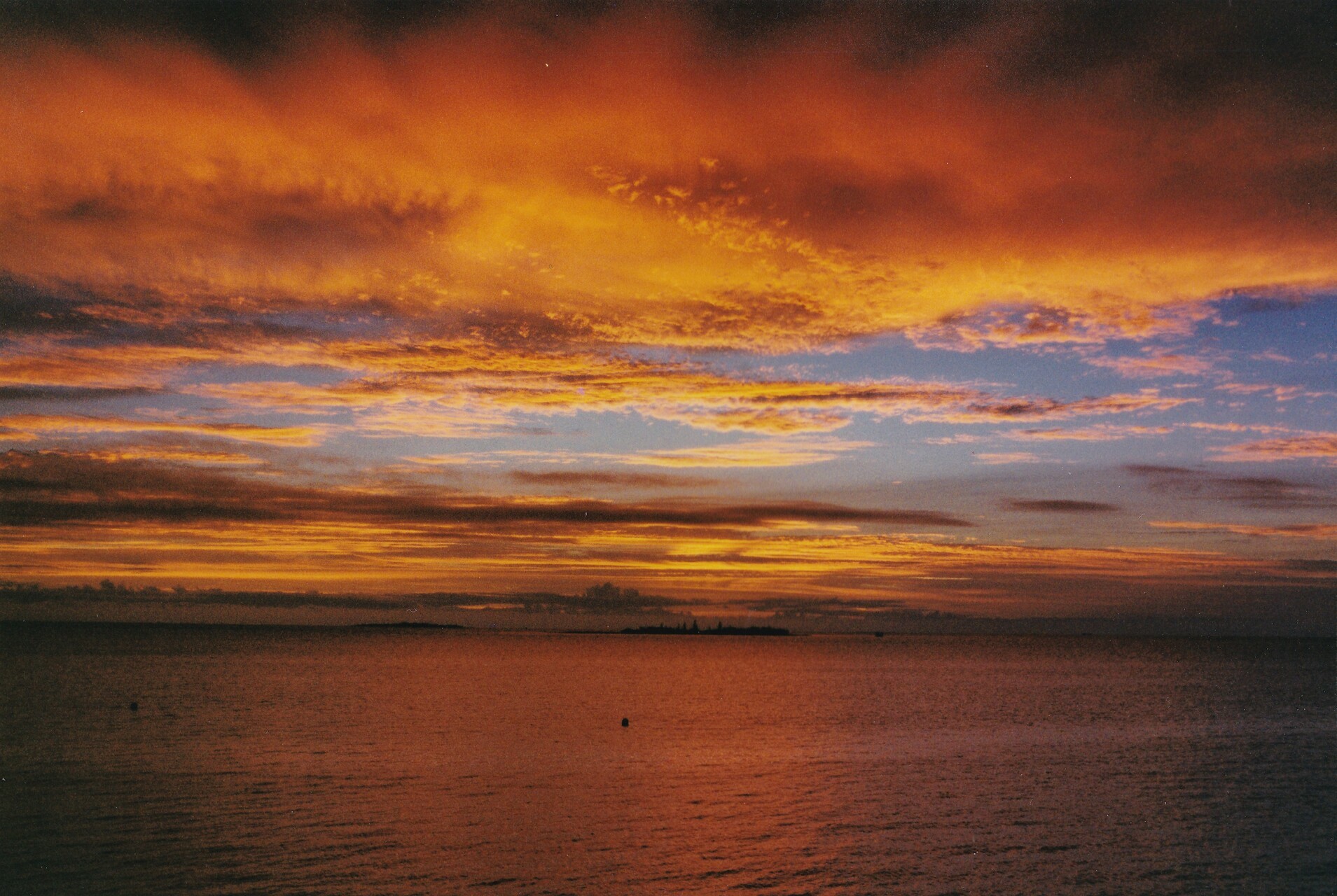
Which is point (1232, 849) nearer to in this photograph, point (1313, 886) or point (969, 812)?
point (1313, 886)

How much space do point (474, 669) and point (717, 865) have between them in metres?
125

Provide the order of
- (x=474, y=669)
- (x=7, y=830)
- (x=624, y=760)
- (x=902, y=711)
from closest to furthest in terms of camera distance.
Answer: (x=7, y=830) < (x=624, y=760) < (x=902, y=711) < (x=474, y=669)

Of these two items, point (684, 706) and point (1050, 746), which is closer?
point (1050, 746)

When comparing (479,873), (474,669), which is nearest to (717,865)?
(479,873)

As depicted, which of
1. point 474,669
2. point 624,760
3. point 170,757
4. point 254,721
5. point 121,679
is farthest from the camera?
point 474,669

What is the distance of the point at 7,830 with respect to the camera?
33.7m

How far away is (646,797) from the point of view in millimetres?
43656

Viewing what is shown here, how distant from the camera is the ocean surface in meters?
31.1

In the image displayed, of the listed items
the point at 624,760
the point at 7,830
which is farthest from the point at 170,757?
the point at 624,760

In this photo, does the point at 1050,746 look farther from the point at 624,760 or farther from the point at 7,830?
the point at 7,830

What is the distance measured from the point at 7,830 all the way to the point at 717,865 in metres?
24.3

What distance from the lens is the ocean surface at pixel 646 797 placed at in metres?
31.1

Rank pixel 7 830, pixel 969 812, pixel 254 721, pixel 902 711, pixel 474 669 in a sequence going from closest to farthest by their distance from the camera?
pixel 7 830 < pixel 969 812 < pixel 254 721 < pixel 902 711 < pixel 474 669

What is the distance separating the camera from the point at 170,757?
4994cm
